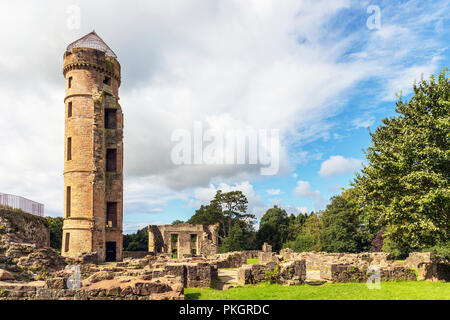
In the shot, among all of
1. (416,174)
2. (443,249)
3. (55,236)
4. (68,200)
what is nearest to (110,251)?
(68,200)

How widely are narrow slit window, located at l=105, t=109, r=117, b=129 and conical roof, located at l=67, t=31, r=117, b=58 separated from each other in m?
5.63

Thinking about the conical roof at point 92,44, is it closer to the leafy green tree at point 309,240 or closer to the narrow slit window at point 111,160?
the narrow slit window at point 111,160

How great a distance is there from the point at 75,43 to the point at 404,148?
1172 inches

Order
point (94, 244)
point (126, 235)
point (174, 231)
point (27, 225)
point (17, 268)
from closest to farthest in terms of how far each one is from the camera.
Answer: point (17, 268), point (27, 225), point (94, 244), point (174, 231), point (126, 235)

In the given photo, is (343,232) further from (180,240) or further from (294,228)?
(180,240)

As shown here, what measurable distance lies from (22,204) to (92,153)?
8137 millimetres

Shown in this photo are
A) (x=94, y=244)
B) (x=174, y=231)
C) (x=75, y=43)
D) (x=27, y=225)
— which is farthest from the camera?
(x=174, y=231)

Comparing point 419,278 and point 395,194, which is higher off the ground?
point 395,194

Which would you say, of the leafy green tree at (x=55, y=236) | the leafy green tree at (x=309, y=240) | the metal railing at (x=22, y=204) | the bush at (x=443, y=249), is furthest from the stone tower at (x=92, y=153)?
the bush at (x=443, y=249)

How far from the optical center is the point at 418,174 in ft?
50.2

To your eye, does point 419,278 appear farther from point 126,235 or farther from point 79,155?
point 126,235

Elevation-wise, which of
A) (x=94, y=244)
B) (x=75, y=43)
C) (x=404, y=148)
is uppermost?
(x=75, y=43)
